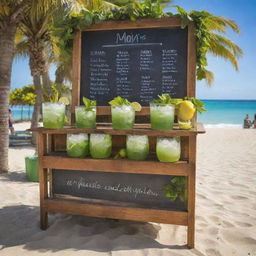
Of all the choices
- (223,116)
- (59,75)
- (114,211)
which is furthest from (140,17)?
(223,116)

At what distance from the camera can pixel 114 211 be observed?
2150mm

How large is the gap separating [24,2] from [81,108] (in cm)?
371

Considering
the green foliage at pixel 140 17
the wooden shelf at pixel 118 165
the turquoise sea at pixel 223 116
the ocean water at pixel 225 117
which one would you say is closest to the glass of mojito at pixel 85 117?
the wooden shelf at pixel 118 165

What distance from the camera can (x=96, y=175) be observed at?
7.66ft

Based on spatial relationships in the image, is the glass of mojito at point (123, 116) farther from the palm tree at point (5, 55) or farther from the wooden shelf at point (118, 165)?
the palm tree at point (5, 55)

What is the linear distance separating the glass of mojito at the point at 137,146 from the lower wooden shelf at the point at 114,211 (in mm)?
450

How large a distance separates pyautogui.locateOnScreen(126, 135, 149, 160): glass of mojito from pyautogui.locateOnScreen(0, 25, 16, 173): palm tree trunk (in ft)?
11.1

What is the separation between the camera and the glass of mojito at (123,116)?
200 cm

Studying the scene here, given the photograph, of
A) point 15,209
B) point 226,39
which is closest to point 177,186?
point 15,209

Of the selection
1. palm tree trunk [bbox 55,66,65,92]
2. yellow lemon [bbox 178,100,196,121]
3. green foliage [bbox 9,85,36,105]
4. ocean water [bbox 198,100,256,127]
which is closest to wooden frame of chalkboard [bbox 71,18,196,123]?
yellow lemon [bbox 178,100,196,121]

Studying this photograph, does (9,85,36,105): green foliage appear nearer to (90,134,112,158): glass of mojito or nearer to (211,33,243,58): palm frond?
(211,33,243,58): palm frond

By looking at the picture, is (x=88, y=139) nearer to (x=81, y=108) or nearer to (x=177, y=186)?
(x=81, y=108)

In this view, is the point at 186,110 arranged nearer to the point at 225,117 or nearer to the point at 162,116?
the point at 162,116

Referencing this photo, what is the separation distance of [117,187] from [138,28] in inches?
59.6
